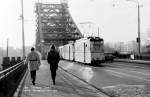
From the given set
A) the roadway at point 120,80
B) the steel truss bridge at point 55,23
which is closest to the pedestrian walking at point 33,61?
the roadway at point 120,80

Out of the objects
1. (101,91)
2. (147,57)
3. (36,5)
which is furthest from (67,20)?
(101,91)

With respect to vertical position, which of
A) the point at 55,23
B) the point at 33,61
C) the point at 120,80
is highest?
the point at 55,23

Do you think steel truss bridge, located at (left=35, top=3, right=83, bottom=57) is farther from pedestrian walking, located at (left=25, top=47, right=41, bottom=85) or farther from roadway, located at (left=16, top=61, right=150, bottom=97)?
pedestrian walking, located at (left=25, top=47, right=41, bottom=85)

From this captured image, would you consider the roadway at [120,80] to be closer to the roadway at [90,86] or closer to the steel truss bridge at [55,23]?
the roadway at [90,86]

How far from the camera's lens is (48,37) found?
519 ft

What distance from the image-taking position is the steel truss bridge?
549 feet

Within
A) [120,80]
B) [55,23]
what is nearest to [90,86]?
[120,80]

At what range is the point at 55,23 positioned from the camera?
18262 cm

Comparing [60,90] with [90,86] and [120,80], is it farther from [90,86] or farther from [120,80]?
[120,80]

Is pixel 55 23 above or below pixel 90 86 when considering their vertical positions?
above

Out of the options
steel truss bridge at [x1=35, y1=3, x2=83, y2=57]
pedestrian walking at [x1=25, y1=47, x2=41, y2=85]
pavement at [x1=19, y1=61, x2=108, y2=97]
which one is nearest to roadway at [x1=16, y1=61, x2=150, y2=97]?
pavement at [x1=19, y1=61, x2=108, y2=97]

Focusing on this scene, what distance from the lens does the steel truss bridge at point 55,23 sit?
549 ft

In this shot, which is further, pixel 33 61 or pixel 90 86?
pixel 33 61

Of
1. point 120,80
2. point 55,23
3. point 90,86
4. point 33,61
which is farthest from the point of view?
point 55,23
